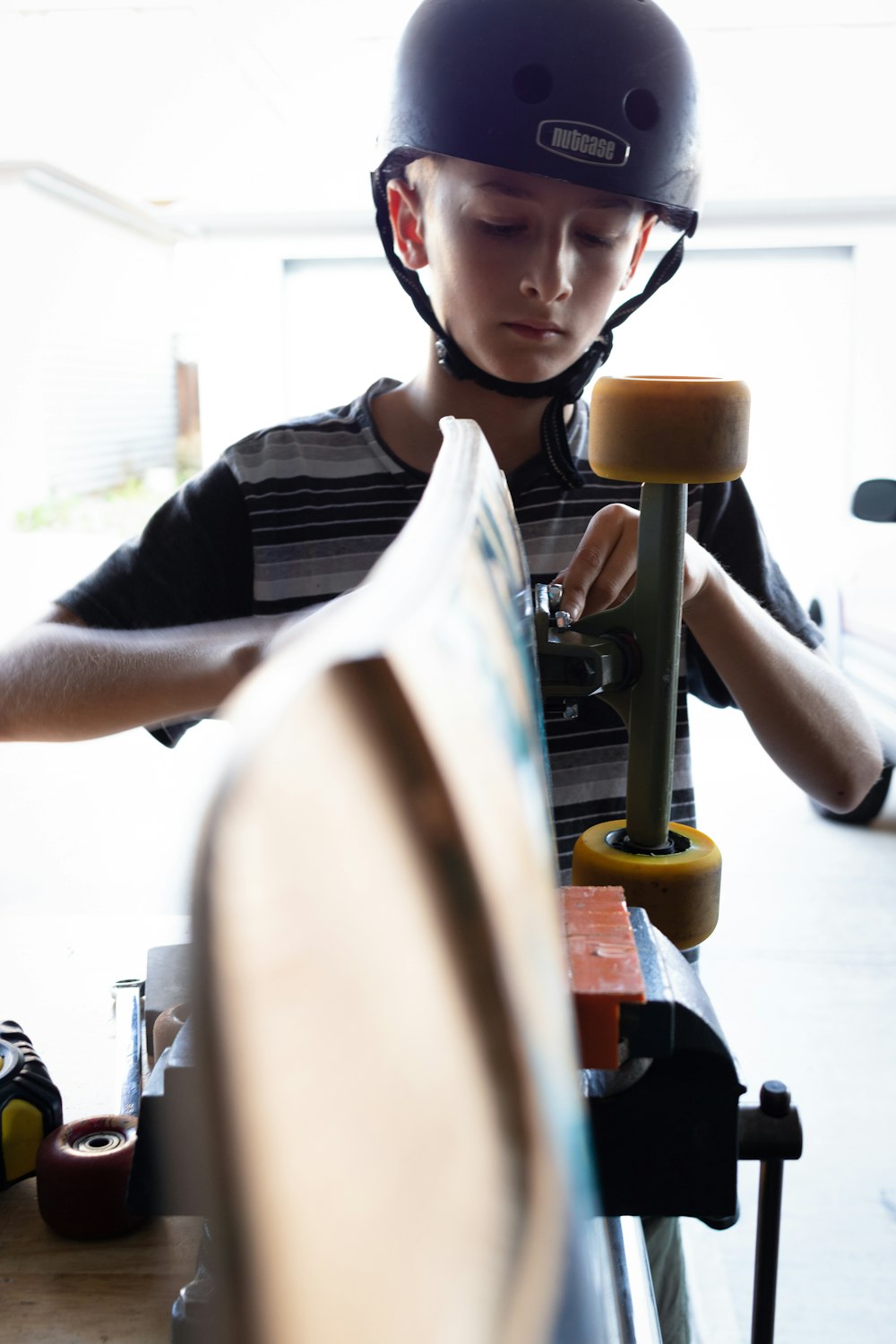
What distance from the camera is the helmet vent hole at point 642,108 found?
5.03ft

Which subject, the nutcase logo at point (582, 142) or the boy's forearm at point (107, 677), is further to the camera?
the nutcase logo at point (582, 142)

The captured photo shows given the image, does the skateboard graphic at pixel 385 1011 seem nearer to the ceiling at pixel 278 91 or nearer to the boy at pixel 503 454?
the boy at pixel 503 454


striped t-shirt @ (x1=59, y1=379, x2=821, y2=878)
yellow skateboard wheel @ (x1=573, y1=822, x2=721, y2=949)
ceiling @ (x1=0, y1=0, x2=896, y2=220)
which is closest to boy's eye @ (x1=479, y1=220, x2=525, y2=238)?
striped t-shirt @ (x1=59, y1=379, x2=821, y2=878)

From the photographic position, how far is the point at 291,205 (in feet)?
38.4

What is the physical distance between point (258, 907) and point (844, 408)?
11.4m

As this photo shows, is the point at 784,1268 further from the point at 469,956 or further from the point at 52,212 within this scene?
the point at 52,212

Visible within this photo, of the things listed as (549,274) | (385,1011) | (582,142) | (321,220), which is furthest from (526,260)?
(321,220)

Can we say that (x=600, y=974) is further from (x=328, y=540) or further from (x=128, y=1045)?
(x=328, y=540)

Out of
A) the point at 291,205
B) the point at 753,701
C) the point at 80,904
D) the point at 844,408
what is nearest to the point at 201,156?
the point at 291,205

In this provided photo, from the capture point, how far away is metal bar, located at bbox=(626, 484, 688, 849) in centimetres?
96

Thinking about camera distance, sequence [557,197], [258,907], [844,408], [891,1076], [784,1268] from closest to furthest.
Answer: [258,907] → [557,197] → [784,1268] → [891,1076] → [844,408]

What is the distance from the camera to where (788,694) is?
1482mm

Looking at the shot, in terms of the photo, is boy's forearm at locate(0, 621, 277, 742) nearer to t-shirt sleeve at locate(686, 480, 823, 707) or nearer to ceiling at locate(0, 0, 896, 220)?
t-shirt sleeve at locate(686, 480, 823, 707)

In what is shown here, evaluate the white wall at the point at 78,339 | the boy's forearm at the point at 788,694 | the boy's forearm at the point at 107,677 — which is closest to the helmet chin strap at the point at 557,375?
the boy's forearm at the point at 788,694
